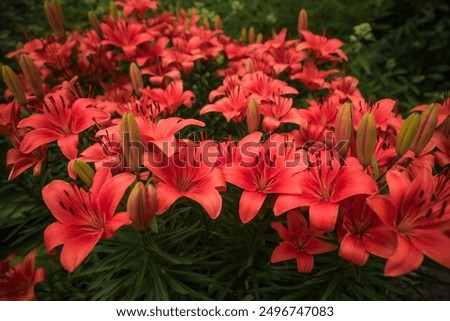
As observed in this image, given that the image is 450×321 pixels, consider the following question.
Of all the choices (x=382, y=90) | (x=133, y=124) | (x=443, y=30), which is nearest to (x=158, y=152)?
(x=133, y=124)

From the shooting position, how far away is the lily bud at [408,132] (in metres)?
0.84

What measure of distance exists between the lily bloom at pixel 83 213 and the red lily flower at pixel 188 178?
0.23ft

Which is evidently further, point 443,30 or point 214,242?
point 443,30

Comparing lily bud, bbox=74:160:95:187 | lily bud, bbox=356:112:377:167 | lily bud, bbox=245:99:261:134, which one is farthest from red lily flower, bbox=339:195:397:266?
lily bud, bbox=74:160:95:187

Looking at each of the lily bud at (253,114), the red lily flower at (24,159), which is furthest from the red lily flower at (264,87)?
the red lily flower at (24,159)

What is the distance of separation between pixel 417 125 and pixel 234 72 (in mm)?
899

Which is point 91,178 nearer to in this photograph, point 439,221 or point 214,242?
point 214,242

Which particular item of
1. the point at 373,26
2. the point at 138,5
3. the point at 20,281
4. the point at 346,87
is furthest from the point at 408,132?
the point at 373,26

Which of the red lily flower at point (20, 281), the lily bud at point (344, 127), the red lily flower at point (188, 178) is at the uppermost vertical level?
the lily bud at point (344, 127)

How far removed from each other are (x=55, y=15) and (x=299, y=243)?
4.56ft

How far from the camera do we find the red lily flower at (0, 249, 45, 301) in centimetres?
120

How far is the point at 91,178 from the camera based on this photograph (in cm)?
90

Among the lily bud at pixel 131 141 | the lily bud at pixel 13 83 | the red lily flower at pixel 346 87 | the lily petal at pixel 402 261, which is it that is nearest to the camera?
the lily petal at pixel 402 261

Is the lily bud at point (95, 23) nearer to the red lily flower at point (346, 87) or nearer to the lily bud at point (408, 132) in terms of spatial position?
the red lily flower at point (346, 87)
